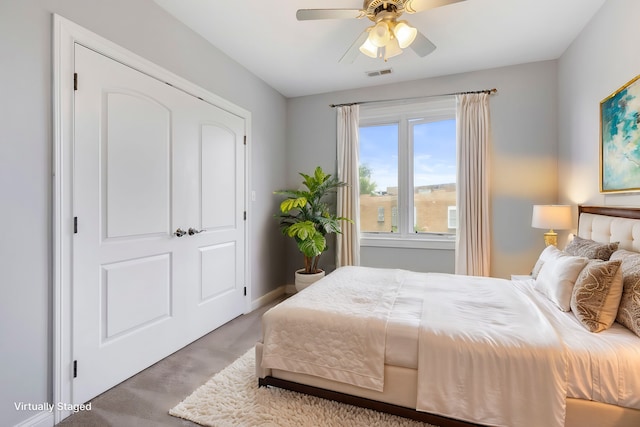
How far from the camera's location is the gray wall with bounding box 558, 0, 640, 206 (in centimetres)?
200

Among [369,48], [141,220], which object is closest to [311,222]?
[141,220]

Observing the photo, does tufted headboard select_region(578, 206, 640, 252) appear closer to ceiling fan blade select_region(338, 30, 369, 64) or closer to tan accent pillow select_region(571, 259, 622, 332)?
tan accent pillow select_region(571, 259, 622, 332)

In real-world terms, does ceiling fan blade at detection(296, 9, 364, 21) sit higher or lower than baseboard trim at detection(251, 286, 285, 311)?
higher

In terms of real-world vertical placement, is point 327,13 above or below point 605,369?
above

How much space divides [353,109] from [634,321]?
3.27 m

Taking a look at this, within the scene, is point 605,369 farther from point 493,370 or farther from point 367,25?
point 367,25

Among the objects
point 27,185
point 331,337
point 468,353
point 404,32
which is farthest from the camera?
point 404,32

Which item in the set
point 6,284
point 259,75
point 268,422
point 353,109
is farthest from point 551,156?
point 6,284

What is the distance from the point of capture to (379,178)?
3945mm

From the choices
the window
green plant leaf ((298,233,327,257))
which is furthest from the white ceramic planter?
the window

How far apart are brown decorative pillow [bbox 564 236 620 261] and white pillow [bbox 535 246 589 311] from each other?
0.18 metres

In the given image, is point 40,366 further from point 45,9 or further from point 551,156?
point 551,156

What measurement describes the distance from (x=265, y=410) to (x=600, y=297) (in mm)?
1867

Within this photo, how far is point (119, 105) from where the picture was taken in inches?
77.8
